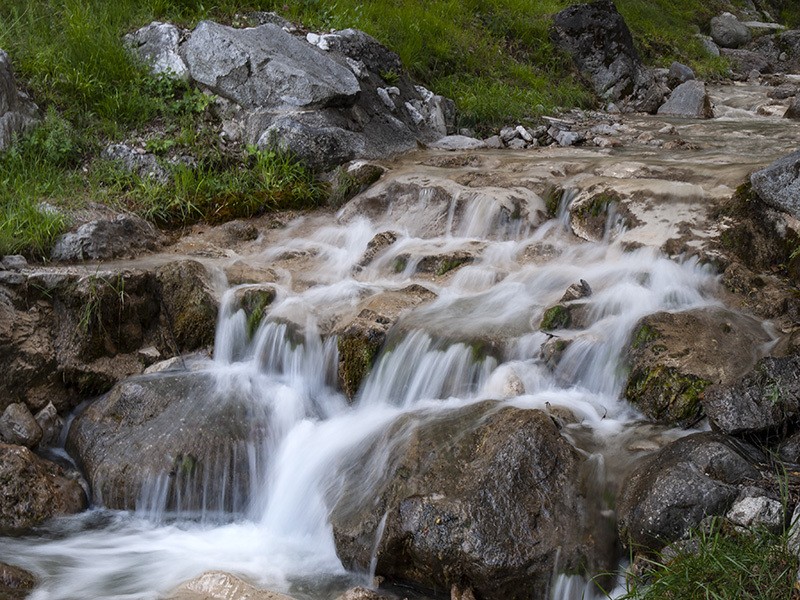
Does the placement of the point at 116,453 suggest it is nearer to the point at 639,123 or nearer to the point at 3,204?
the point at 3,204

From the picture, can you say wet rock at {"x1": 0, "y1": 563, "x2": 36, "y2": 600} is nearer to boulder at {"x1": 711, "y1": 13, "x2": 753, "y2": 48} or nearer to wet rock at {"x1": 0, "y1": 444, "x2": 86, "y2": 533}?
wet rock at {"x1": 0, "y1": 444, "x2": 86, "y2": 533}

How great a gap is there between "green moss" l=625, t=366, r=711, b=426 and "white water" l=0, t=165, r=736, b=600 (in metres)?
0.10

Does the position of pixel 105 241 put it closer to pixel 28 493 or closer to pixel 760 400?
pixel 28 493

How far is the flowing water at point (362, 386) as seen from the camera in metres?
4.41

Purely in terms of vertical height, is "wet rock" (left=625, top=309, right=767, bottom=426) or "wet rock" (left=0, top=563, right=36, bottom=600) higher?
"wet rock" (left=625, top=309, right=767, bottom=426)

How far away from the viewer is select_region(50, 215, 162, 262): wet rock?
647cm

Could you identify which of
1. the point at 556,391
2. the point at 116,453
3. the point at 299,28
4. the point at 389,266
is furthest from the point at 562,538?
the point at 299,28

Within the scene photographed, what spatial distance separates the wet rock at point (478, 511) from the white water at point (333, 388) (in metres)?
0.17

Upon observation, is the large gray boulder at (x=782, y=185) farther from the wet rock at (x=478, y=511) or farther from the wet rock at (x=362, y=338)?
the wet rock at (x=478, y=511)

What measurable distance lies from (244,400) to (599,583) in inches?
107

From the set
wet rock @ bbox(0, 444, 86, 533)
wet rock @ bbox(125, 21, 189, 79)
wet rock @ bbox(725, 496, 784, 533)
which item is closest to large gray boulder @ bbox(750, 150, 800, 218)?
wet rock @ bbox(725, 496, 784, 533)

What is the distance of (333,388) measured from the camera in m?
5.62

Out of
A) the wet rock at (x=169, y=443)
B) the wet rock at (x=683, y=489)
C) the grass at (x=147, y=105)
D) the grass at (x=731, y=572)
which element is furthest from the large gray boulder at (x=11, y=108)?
the grass at (x=731, y=572)

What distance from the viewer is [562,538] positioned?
3.79m
